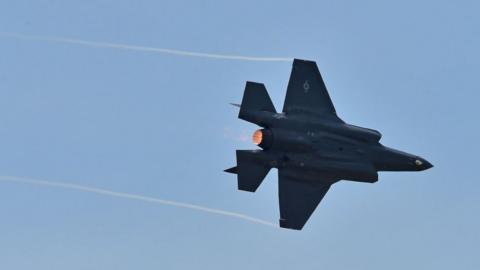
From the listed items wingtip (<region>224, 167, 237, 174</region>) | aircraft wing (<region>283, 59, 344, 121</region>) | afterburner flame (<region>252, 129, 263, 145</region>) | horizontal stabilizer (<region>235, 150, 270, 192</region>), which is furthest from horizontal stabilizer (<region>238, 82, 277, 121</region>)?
wingtip (<region>224, 167, 237, 174</region>)

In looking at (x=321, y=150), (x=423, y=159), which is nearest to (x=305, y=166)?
(x=321, y=150)

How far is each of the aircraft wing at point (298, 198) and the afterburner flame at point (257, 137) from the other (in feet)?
11.0

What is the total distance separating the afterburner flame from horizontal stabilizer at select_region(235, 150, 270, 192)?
688 mm

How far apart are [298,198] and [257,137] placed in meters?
5.08

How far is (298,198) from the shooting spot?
6731 cm

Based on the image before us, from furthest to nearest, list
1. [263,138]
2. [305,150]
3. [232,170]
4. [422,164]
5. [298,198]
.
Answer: [298,198]
[422,164]
[232,170]
[305,150]
[263,138]

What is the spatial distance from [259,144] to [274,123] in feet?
4.10

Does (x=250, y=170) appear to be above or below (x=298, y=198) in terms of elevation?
above

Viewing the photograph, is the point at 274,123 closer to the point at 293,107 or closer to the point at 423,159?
the point at 293,107

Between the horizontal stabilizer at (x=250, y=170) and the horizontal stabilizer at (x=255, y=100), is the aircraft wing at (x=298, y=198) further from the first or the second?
the horizontal stabilizer at (x=255, y=100)

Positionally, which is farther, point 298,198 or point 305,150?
point 298,198

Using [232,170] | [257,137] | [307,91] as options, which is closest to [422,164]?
[307,91]

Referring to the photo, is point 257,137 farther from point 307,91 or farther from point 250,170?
point 307,91

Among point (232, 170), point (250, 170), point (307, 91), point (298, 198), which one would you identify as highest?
point (307, 91)
